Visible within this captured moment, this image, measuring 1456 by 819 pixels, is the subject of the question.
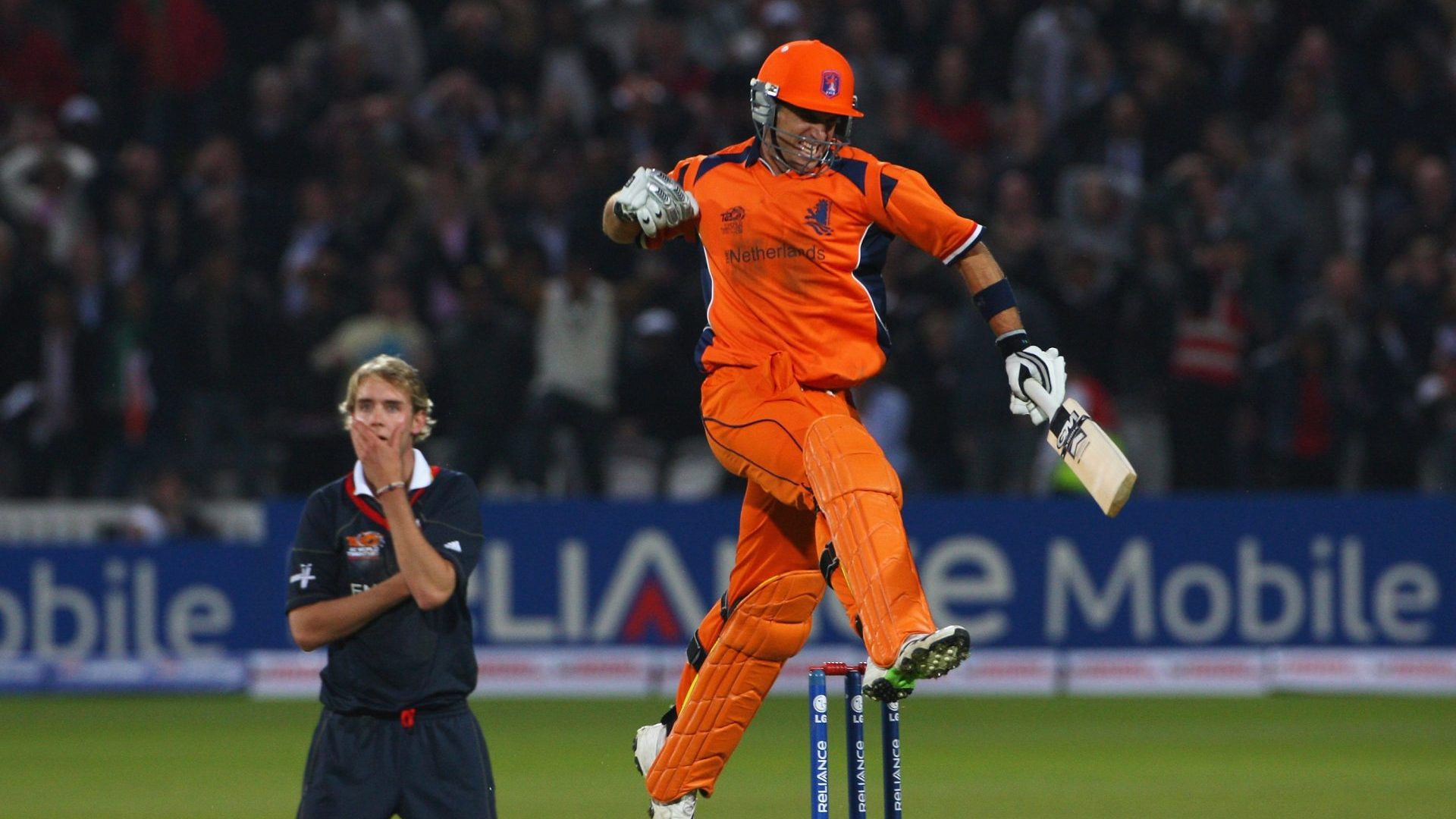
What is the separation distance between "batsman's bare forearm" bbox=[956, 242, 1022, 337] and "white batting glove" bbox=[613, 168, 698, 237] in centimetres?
90

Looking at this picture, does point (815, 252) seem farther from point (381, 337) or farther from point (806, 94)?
point (381, 337)

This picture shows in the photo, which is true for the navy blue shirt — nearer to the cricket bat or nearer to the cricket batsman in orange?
the cricket batsman in orange

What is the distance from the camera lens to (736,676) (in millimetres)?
6898

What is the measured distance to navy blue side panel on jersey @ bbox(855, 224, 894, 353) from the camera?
676 centimetres

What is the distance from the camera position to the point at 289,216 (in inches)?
612

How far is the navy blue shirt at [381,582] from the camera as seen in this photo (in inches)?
228

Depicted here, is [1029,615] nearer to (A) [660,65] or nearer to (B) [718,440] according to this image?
(A) [660,65]

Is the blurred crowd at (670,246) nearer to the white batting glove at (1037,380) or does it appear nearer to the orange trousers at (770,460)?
the orange trousers at (770,460)

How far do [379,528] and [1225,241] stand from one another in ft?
30.6

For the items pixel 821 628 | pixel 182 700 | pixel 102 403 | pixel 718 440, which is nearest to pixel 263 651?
pixel 182 700

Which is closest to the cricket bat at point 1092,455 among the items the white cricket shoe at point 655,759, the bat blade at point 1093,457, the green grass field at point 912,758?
the bat blade at point 1093,457

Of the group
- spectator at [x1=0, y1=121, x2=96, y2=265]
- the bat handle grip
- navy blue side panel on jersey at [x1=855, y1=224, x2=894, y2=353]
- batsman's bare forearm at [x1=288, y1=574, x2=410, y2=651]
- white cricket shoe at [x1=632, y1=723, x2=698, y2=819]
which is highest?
spectator at [x1=0, y1=121, x2=96, y2=265]

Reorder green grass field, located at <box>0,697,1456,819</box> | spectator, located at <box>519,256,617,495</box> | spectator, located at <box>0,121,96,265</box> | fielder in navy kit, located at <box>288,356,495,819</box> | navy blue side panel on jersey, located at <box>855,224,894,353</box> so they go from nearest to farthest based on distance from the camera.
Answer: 1. fielder in navy kit, located at <box>288,356,495,819</box>
2. navy blue side panel on jersey, located at <box>855,224,894,353</box>
3. green grass field, located at <box>0,697,1456,819</box>
4. spectator, located at <box>519,256,617,495</box>
5. spectator, located at <box>0,121,96,265</box>

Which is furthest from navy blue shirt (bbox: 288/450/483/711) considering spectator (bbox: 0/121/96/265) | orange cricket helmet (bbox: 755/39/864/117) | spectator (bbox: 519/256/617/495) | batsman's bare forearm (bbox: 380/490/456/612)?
spectator (bbox: 0/121/96/265)
